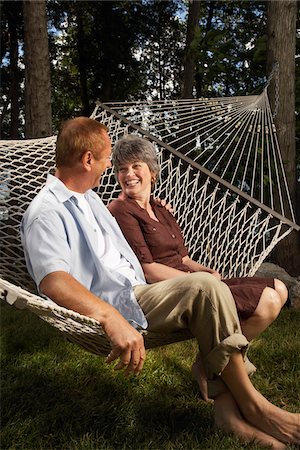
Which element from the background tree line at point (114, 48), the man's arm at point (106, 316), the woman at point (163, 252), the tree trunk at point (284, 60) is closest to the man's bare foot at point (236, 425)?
the woman at point (163, 252)

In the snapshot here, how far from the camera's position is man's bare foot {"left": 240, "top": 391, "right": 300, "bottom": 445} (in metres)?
1.71

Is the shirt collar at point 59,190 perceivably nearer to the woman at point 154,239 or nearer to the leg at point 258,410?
the woman at point 154,239

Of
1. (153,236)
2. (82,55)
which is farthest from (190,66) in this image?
(153,236)

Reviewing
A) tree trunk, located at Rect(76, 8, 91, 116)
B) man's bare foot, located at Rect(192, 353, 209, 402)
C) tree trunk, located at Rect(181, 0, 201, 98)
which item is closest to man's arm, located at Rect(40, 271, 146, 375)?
man's bare foot, located at Rect(192, 353, 209, 402)

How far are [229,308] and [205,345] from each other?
0.42 ft

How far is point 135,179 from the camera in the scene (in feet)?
7.34

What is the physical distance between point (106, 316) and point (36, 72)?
3053mm

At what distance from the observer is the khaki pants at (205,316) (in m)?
1.64

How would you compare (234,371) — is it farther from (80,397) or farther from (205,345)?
(80,397)

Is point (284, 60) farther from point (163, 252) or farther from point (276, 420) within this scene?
point (276, 420)

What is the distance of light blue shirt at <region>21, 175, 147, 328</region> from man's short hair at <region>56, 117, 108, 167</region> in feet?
0.25

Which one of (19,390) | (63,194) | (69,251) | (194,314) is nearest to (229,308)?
(194,314)

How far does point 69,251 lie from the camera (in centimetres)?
167

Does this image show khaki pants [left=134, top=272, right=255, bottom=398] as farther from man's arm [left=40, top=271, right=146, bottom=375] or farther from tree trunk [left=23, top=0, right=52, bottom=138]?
tree trunk [left=23, top=0, right=52, bottom=138]
